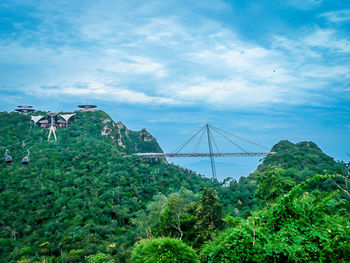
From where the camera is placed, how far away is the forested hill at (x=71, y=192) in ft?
43.3

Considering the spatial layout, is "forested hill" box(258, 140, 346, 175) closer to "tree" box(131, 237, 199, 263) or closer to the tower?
"tree" box(131, 237, 199, 263)

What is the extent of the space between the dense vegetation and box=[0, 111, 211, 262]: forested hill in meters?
0.07

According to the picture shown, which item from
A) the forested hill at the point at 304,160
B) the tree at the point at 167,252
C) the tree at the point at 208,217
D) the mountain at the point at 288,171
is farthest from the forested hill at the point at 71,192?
the tree at the point at 167,252

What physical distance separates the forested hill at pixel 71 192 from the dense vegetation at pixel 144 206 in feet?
0.22

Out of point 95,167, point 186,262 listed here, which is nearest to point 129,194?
point 95,167

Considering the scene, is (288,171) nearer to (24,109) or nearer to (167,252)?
(167,252)

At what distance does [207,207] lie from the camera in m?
10.5

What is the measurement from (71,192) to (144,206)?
5.24 m

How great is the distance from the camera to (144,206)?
18.1 metres

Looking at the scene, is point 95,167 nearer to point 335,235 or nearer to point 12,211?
point 12,211

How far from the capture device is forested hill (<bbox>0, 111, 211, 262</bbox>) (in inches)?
519

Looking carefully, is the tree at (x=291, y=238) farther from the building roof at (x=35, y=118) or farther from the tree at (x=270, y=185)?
the building roof at (x=35, y=118)

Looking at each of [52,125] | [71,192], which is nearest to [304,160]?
[71,192]

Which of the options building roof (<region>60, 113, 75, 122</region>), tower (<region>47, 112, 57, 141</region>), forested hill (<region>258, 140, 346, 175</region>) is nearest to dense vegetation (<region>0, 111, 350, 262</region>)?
forested hill (<region>258, 140, 346, 175</region>)
